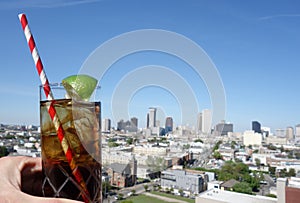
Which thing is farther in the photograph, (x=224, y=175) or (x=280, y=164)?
(x=280, y=164)

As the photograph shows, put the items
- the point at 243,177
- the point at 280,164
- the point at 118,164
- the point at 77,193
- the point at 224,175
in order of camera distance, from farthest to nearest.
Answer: the point at 280,164, the point at 243,177, the point at 224,175, the point at 118,164, the point at 77,193

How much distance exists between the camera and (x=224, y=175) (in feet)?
22.6

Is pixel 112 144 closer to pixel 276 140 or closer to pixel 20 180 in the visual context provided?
pixel 20 180

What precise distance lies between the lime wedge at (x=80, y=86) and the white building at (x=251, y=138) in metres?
15.7

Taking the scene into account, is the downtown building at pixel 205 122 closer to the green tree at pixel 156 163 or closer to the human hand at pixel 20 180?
the green tree at pixel 156 163

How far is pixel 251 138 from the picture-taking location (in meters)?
15.5

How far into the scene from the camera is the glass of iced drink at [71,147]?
0.40m

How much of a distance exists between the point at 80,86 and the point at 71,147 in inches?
3.6

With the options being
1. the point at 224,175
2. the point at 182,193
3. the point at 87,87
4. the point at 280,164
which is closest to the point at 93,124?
→ the point at 87,87

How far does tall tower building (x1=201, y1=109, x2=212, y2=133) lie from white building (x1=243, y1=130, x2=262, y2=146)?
15.5 meters

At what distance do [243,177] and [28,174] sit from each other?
8.18 meters

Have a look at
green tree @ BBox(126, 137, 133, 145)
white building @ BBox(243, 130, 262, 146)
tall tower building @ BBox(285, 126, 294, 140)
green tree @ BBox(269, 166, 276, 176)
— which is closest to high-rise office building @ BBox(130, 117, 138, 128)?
green tree @ BBox(126, 137, 133, 145)

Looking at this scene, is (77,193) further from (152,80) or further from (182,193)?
(182,193)

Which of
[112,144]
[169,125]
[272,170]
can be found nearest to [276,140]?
[272,170]
